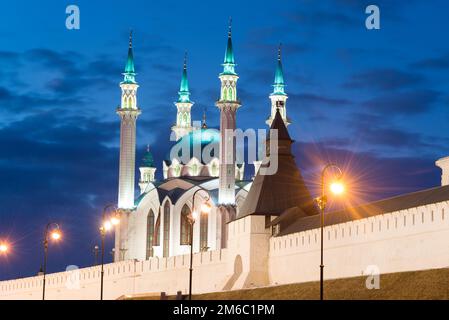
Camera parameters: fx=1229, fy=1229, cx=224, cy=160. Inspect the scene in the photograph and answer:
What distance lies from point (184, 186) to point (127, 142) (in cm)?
666

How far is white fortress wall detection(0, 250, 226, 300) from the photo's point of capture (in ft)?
254

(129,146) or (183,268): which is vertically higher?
(129,146)

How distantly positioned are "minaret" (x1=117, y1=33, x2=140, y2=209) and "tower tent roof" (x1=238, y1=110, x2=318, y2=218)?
33905 mm

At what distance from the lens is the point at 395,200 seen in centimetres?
5981

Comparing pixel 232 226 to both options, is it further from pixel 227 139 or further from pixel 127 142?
pixel 127 142

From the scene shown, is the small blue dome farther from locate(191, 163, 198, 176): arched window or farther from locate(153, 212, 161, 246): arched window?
locate(153, 212, 161, 246): arched window

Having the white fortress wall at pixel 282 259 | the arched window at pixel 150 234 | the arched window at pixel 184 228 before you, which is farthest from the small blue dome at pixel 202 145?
the white fortress wall at pixel 282 259

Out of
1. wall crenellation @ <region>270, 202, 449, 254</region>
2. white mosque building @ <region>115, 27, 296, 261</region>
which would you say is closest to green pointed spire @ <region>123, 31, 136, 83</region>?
white mosque building @ <region>115, 27, 296, 261</region>

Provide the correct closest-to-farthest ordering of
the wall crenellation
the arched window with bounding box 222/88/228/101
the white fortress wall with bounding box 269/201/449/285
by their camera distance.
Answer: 1. the white fortress wall with bounding box 269/201/449/285
2. the wall crenellation
3. the arched window with bounding box 222/88/228/101

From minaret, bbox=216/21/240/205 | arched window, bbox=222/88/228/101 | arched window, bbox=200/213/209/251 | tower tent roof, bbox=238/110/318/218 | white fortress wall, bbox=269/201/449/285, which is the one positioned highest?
arched window, bbox=222/88/228/101

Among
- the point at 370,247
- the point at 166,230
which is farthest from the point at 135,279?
the point at 370,247
